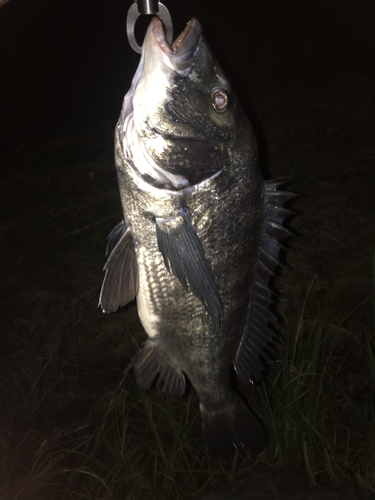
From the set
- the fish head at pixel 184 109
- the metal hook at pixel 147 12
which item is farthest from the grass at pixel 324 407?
the metal hook at pixel 147 12

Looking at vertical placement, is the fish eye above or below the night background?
above

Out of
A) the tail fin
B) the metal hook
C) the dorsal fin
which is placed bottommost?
the tail fin

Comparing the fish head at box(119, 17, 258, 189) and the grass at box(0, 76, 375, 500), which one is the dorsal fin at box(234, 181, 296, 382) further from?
the grass at box(0, 76, 375, 500)

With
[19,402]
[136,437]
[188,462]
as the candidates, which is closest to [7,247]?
[19,402]

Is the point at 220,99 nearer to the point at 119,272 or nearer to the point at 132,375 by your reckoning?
the point at 119,272

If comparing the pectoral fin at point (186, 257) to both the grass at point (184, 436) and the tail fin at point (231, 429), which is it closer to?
the tail fin at point (231, 429)

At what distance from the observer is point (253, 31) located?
5.87 m

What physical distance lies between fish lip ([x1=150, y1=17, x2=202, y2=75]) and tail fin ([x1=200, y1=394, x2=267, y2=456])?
1.19 metres

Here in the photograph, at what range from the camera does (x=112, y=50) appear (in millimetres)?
6117

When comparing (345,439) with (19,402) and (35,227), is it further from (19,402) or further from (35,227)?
(35,227)

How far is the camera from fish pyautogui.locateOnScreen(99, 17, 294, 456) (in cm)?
121

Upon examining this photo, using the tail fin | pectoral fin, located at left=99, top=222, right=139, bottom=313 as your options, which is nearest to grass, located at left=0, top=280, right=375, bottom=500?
the tail fin

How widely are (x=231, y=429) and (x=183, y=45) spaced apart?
1344 mm

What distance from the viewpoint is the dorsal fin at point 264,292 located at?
140 centimetres
